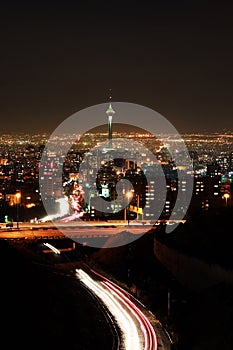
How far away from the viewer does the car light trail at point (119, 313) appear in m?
11.2

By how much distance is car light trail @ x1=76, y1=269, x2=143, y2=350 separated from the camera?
1121cm

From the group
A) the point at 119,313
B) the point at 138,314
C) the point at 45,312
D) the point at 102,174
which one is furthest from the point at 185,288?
the point at 102,174

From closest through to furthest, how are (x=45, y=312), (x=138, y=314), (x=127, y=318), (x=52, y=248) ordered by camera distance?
(x=127, y=318), (x=138, y=314), (x=45, y=312), (x=52, y=248)

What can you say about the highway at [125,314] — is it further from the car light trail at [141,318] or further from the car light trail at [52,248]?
the car light trail at [52,248]

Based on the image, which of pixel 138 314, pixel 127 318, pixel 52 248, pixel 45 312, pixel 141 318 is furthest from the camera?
pixel 52 248

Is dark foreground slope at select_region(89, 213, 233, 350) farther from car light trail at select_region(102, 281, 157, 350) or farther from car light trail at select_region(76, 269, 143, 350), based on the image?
car light trail at select_region(76, 269, 143, 350)

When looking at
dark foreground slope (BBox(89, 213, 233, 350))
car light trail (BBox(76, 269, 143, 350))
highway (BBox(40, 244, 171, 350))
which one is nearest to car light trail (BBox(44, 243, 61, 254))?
dark foreground slope (BBox(89, 213, 233, 350))

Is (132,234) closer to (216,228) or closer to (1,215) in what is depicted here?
(216,228)

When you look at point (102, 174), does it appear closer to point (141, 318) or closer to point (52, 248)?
point (52, 248)

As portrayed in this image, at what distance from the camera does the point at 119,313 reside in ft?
44.3

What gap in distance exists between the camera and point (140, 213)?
41.0 m

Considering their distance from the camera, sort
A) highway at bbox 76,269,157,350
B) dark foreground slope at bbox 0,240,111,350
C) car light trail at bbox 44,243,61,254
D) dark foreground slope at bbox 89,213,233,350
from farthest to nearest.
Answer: car light trail at bbox 44,243,61,254
dark foreground slope at bbox 89,213,233,350
dark foreground slope at bbox 0,240,111,350
highway at bbox 76,269,157,350

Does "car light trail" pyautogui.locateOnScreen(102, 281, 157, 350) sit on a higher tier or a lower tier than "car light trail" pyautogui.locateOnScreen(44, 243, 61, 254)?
lower

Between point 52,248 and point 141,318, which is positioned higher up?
point 52,248
